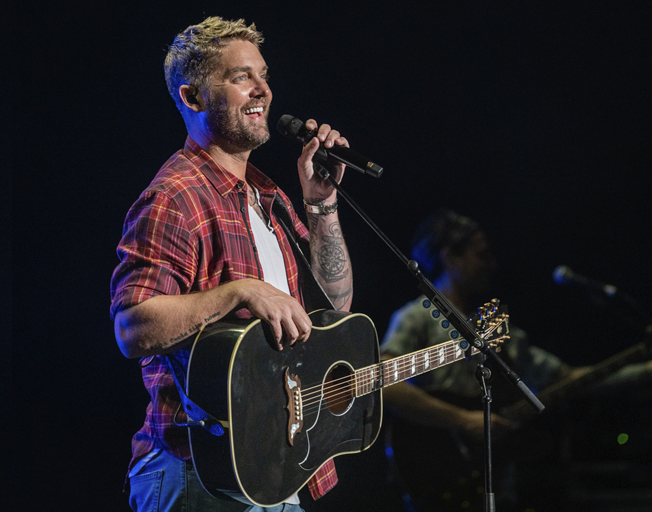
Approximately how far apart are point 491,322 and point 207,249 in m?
1.03

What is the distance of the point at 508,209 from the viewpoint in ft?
12.2

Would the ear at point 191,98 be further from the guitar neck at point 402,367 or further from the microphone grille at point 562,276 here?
the microphone grille at point 562,276

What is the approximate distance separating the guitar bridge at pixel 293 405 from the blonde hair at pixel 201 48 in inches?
38.8

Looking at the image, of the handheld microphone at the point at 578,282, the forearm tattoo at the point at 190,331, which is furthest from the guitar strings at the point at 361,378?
the handheld microphone at the point at 578,282

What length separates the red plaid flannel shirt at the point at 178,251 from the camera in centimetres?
150

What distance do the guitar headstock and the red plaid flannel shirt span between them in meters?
0.67

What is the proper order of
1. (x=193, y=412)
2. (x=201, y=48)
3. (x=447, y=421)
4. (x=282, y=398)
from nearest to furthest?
(x=193, y=412) → (x=282, y=398) → (x=201, y=48) → (x=447, y=421)

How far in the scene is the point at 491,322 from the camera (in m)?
2.06

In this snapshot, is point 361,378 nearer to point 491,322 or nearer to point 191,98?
point 491,322

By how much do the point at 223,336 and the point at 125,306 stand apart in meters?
0.25

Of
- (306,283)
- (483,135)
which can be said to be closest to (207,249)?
(306,283)

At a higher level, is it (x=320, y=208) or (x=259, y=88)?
(x=259, y=88)

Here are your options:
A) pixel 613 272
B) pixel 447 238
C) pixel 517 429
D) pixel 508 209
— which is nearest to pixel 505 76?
pixel 508 209

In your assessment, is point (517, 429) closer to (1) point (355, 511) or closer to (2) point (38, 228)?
(1) point (355, 511)
